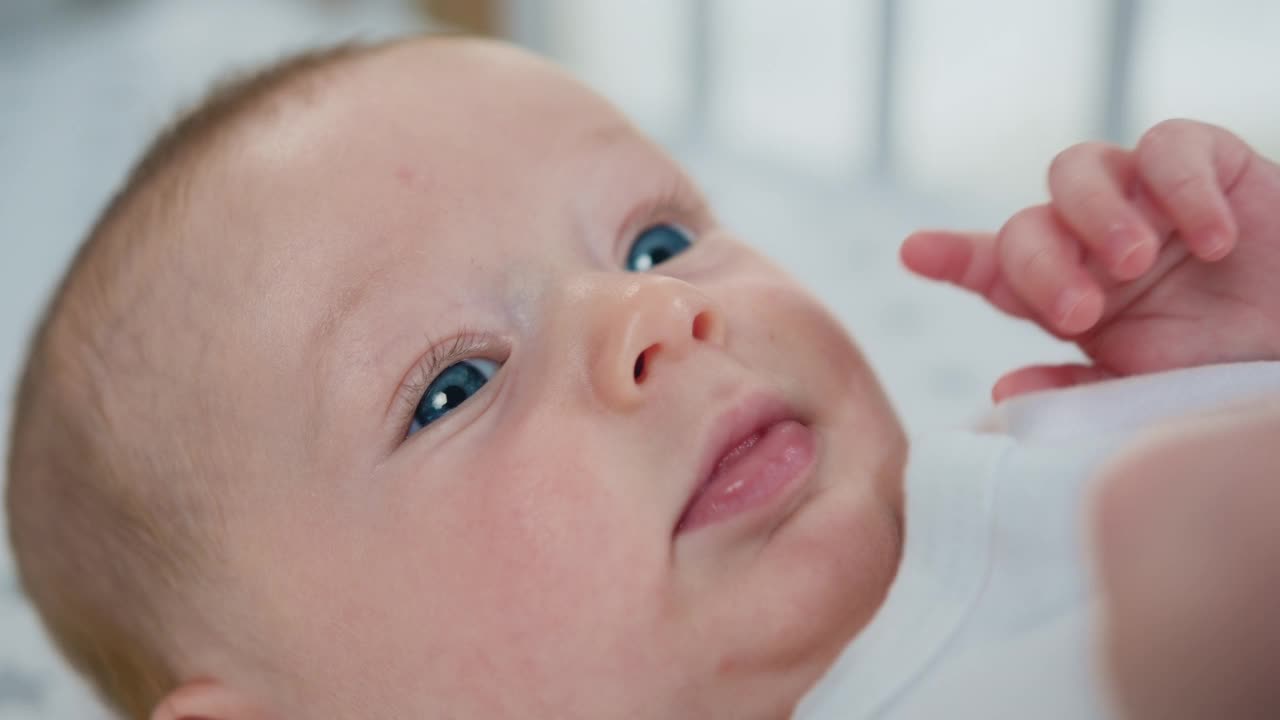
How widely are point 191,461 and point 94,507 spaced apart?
94 millimetres

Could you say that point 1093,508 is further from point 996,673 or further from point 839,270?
point 839,270

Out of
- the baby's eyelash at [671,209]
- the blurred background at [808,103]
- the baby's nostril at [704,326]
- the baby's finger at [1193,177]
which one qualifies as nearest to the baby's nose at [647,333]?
the baby's nostril at [704,326]

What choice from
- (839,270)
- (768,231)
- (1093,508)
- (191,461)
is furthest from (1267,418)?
(768,231)

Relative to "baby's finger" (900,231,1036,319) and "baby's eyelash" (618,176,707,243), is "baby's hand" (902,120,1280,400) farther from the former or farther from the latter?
"baby's eyelash" (618,176,707,243)

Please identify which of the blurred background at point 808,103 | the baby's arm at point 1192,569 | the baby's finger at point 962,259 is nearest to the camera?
the baby's arm at point 1192,569

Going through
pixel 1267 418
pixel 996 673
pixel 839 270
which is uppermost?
pixel 1267 418

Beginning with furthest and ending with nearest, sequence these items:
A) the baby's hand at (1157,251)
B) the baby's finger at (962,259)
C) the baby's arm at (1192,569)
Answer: the baby's finger at (962,259) < the baby's hand at (1157,251) < the baby's arm at (1192,569)

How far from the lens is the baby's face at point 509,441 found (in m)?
0.68

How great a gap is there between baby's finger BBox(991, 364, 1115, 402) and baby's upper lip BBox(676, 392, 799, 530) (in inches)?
8.1

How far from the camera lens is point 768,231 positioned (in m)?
1.62

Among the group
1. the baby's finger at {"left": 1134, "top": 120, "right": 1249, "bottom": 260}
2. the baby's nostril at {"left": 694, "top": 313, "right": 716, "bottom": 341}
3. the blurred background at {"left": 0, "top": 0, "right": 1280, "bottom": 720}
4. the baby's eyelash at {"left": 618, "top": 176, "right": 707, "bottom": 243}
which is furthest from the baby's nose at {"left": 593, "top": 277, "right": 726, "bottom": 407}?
the blurred background at {"left": 0, "top": 0, "right": 1280, "bottom": 720}

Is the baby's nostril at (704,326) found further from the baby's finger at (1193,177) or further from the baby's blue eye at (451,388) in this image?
the baby's finger at (1193,177)

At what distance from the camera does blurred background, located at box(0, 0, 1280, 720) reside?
4.53 ft

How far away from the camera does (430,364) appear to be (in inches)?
29.5
